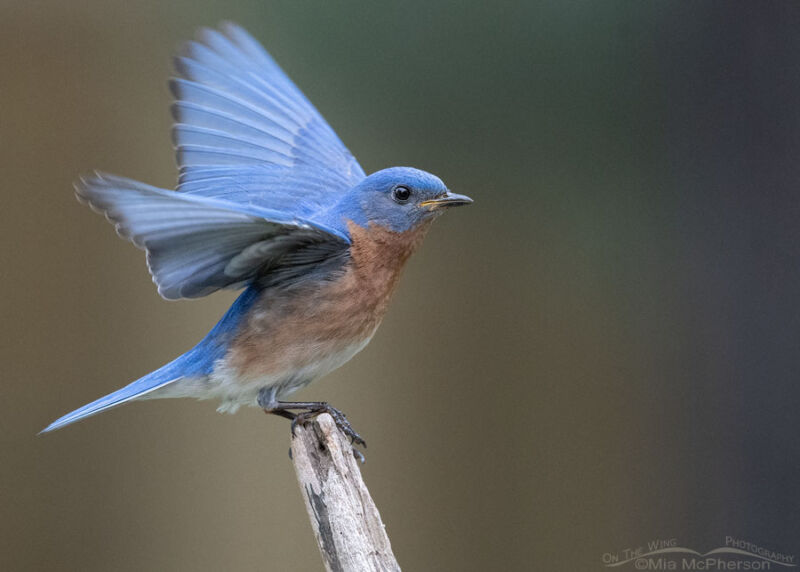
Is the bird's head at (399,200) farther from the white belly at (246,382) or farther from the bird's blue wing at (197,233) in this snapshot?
the white belly at (246,382)

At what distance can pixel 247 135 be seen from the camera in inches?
155

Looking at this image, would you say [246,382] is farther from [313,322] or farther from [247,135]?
[247,135]

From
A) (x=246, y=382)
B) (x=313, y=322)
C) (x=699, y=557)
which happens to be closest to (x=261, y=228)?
(x=313, y=322)

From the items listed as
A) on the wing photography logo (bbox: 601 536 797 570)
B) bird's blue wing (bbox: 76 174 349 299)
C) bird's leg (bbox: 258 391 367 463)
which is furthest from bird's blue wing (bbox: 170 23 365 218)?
on the wing photography logo (bbox: 601 536 797 570)

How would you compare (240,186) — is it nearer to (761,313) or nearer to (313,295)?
(313,295)

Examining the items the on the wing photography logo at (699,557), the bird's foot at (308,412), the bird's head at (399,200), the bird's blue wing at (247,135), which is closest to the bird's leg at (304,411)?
the bird's foot at (308,412)

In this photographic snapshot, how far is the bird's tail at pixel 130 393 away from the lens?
3109 millimetres

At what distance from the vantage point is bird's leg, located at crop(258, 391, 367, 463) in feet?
10.4

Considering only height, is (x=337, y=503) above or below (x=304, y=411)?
below

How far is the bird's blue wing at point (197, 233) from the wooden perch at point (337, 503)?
504mm

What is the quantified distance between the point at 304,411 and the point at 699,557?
285 centimetres

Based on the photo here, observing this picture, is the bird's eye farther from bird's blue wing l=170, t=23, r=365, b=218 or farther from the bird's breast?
bird's blue wing l=170, t=23, r=365, b=218

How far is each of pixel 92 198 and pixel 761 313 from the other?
141 inches

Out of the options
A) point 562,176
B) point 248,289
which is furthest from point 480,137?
point 248,289
